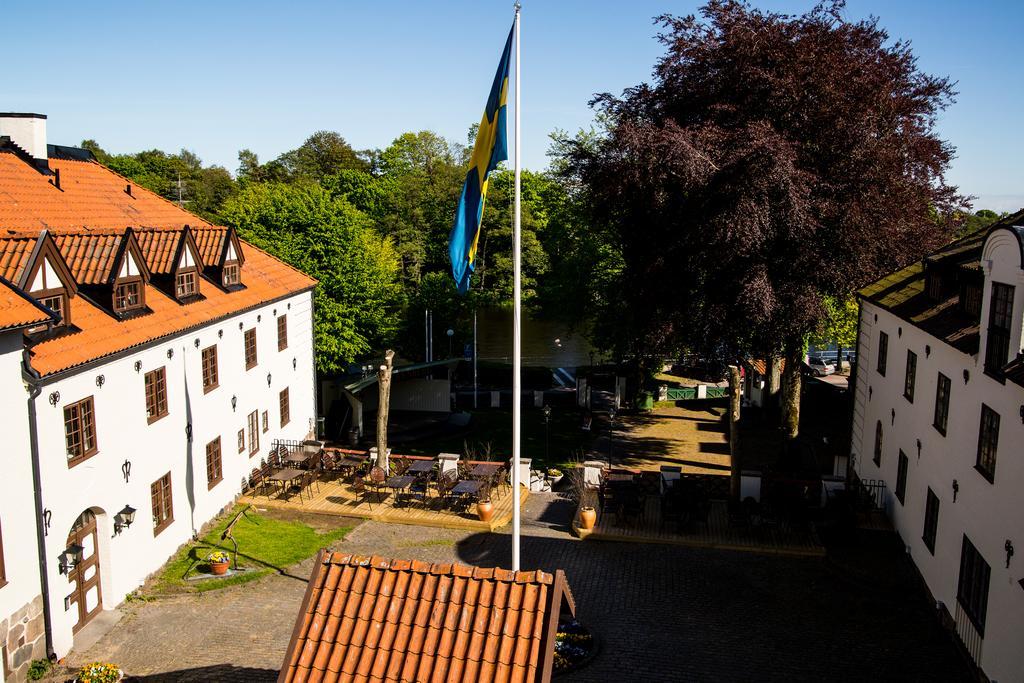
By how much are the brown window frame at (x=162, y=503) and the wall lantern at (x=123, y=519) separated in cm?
135

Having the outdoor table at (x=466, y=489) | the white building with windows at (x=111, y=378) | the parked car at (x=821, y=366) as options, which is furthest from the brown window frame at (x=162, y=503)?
the parked car at (x=821, y=366)

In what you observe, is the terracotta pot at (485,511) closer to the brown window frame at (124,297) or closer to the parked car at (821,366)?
the brown window frame at (124,297)

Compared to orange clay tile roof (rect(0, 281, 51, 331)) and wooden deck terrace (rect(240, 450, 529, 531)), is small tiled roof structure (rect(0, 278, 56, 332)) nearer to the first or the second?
orange clay tile roof (rect(0, 281, 51, 331))

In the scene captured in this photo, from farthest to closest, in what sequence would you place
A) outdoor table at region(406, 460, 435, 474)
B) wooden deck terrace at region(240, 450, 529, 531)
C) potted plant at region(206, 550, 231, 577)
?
outdoor table at region(406, 460, 435, 474), wooden deck terrace at region(240, 450, 529, 531), potted plant at region(206, 550, 231, 577)

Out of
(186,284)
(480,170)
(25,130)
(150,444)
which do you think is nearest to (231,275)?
(186,284)

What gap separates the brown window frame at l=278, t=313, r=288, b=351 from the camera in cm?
2641

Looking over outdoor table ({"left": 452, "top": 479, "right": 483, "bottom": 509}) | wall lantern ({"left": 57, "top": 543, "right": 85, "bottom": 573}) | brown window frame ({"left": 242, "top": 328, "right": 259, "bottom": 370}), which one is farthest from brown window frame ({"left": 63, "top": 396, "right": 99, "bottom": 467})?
outdoor table ({"left": 452, "top": 479, "right": 483, "bottom": 509})

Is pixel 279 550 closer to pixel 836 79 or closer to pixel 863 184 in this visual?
pixel 863 184

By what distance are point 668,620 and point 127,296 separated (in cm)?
1362

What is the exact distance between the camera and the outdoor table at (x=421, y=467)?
23.5 m

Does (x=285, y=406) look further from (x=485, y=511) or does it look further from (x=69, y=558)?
(x=69, y=558)

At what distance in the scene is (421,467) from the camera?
23703mm

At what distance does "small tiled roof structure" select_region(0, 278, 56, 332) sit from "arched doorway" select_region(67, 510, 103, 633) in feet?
14.1

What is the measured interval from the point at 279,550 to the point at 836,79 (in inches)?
809
